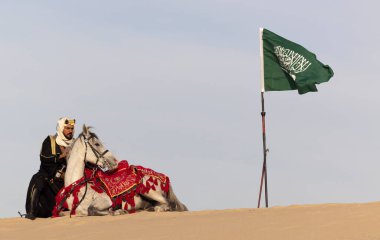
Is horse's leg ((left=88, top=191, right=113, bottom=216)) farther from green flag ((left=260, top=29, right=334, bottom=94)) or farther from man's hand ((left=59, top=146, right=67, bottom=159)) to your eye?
green flag ((left=260, top=29, right=334, bottom=94))

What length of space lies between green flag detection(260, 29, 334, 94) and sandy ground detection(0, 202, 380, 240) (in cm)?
444

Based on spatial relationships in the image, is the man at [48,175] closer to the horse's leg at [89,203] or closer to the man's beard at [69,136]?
the man's beard at [69,136]

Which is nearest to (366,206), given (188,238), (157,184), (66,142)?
(188,238)

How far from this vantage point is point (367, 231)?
15242 mm

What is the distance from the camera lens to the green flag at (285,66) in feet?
77.6

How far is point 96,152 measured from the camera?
68.6 ft

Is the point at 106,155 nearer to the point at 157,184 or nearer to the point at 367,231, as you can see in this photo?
the point at 157,184

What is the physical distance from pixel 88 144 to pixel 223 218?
3984 millimetres

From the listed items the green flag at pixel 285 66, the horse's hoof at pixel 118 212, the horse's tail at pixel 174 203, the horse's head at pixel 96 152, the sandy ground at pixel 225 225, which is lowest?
the sandy ground at pixel 225 225

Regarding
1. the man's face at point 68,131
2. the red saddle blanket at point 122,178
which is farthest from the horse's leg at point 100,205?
the man's face at point 68,131

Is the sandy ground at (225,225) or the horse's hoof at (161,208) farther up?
the horse's hoof at (161,208)

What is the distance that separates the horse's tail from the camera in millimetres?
22266

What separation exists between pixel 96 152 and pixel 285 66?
5470mm

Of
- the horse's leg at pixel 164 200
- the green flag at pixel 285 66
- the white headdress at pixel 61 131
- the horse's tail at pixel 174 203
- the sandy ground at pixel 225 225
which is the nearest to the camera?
the sandy ground at pixel 225 225
